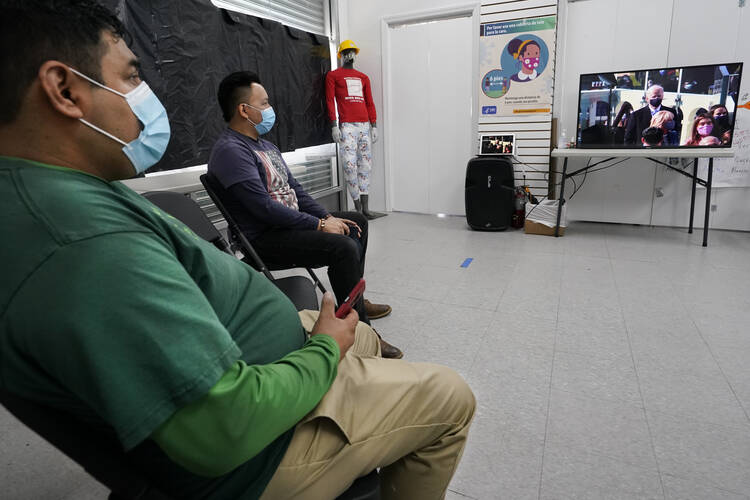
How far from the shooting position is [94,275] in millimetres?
504

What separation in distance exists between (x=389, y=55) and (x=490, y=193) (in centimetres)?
206

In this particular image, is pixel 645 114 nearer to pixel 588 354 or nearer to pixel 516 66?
pixel 516 66

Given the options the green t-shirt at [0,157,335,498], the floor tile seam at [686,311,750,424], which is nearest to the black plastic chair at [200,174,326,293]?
the green t-shirt at [0,157,335,498]

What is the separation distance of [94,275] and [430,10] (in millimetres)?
4930

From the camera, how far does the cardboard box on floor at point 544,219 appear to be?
4.04 m

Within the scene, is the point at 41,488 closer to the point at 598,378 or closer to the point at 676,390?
the point at 598,378

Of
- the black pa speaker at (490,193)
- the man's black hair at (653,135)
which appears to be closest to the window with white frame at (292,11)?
the black pa speaker at (490,193)

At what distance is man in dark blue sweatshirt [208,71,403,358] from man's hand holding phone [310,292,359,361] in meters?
0.96

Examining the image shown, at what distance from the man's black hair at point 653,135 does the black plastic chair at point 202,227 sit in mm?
3267

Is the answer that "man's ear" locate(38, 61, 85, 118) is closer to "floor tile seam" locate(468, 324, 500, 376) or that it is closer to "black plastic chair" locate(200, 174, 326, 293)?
"black plastic chair" locate(200, 174, 326, 293)

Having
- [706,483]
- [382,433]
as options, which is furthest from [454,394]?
[706,483]

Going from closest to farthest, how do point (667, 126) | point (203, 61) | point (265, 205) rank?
point (265, 205) → point (203, 61) → point (667, 126)

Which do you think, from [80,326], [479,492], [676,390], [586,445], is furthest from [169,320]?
[676,390]

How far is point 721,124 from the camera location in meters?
3.35
